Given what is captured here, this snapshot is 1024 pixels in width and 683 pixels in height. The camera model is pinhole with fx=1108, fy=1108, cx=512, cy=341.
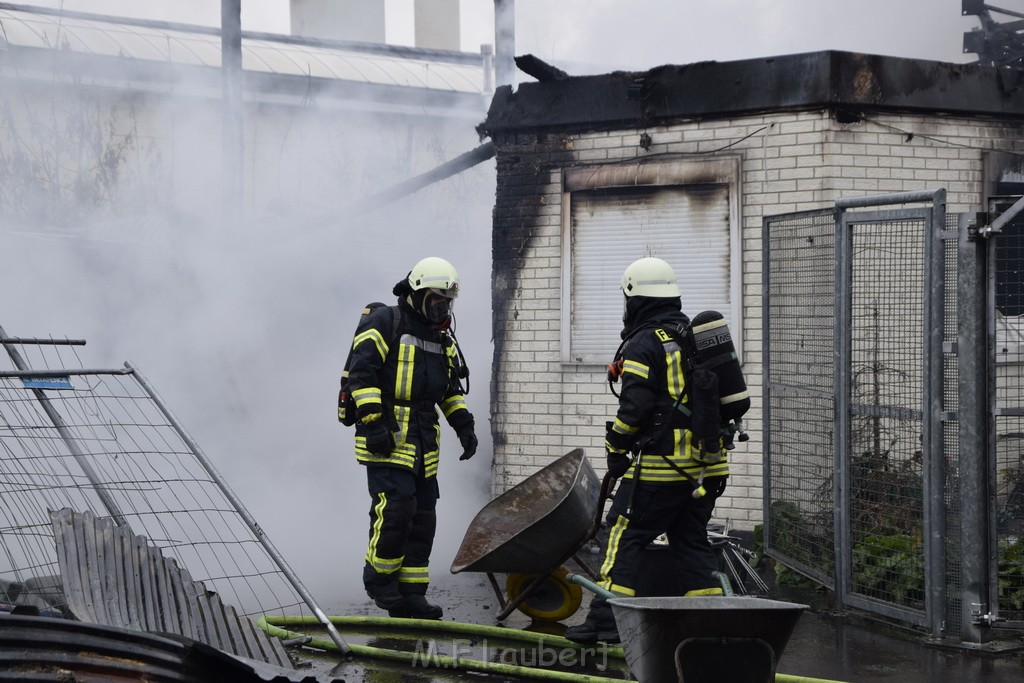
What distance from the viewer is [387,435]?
6.22 meters

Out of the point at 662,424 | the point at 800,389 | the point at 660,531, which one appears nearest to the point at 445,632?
the point at 660,531

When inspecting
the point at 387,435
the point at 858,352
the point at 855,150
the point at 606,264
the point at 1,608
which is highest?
the point at 855,150

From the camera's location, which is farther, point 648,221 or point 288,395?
point 288,395

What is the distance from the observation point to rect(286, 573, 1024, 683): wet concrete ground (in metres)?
5.29

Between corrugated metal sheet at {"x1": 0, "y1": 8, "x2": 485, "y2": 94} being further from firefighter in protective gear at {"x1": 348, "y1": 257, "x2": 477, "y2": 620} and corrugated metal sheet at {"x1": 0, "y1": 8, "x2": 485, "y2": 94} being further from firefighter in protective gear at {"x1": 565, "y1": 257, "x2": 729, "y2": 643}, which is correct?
firefighter in protective gear at {"x1": 565, "y1": 257, "x2": 729, "y2": 643}

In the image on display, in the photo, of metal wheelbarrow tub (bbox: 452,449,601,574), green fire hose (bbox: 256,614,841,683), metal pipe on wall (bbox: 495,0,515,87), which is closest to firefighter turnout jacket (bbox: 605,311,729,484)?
metal wheelbarrow tub (bbox: 452,449,601,574)

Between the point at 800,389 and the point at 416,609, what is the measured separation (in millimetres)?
2880

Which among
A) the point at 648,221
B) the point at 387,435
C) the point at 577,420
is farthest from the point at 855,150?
the point at 387,435

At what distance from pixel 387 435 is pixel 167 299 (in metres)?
4.82

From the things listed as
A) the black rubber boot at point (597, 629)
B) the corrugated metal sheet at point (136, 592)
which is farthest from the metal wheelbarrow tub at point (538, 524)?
the corrugated metal sheet at point (136, 592)

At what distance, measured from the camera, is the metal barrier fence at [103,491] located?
15.5 feet

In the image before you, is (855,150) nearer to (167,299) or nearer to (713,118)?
(713,118)

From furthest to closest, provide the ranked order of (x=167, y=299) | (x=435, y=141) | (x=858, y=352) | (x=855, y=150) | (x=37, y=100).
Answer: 1. (x=435, y=141)
2. (x=37, y=100)
3. (x=167, y=299)
4. (x=855, y=150)
5. (x=858, y=352)

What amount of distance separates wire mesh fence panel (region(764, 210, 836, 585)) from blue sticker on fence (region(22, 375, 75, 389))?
14.3 ft
